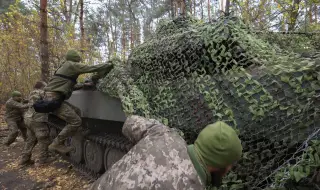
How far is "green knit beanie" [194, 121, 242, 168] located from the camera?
5.04 feet

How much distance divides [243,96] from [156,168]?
1.27 m

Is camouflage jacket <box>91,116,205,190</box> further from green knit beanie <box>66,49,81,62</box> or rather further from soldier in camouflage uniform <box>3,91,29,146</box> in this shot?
soldier in camouflage uniform <box>3,91,29,146</box>

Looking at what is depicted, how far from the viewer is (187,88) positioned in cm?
311

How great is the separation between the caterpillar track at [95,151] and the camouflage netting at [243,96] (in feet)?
3.80

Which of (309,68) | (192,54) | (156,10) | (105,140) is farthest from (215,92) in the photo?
(156,10)

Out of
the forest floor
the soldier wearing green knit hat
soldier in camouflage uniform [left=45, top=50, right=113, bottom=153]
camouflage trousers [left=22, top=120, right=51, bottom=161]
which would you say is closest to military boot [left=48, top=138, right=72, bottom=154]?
soldier in camouflage uniform [left=45, top=50, right=113, bottom=153]

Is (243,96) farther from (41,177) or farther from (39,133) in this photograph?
(39,133)

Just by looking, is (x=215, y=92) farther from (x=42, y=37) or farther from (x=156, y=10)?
(x=156, y=10)

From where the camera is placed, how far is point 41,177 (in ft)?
17.5

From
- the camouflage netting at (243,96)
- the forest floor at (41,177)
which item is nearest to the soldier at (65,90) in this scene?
the forest floor at (41,177)

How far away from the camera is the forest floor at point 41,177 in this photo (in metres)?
4.87

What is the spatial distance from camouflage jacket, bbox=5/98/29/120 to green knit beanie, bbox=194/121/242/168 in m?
7.23

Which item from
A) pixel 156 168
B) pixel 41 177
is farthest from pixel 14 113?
pixel 156 168

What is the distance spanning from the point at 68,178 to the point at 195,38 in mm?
3710
